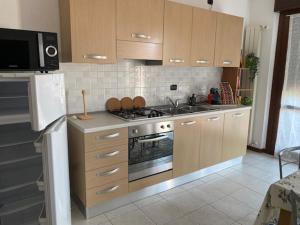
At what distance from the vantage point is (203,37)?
279cm

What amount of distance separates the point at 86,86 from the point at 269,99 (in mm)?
2833

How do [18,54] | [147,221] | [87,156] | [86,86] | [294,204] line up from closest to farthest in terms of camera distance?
[294,204] < [18,54] < [87,156] < [147,221] < [86,86]

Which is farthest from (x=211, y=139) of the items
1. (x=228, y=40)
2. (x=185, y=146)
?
(x=228, y=40)

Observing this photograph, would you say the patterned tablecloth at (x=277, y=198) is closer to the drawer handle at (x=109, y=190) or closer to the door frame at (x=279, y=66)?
the drawer handle at (x=109, y=190)

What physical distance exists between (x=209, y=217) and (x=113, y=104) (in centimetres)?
150

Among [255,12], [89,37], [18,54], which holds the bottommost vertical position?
[18,54]

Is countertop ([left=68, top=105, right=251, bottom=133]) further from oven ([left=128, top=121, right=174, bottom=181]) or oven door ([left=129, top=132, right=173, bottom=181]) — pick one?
oven door ([left=129, top=132, right=173, bottom=181])

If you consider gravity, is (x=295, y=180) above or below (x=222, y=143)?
above

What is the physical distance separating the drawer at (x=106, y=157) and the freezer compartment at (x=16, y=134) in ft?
1.49

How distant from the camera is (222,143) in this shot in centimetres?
295

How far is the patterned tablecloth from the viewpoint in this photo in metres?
1.20

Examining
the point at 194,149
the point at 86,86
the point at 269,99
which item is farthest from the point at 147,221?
the point at 269,99

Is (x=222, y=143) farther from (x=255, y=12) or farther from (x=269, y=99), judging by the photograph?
(x=255, y=12)

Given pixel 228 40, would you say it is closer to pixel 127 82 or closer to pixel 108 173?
pixel 127 82
